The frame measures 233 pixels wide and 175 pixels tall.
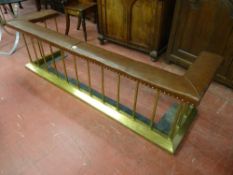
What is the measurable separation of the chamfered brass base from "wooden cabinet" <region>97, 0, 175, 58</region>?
1003 millimetres

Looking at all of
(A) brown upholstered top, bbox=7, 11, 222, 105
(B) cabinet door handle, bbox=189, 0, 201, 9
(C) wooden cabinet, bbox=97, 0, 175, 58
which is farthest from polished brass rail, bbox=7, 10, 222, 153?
(C) wooden cabinet, bbox=97, 0, 175, 58

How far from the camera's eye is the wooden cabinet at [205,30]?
5.39ft

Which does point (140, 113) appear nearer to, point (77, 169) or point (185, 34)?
point (77, 169)

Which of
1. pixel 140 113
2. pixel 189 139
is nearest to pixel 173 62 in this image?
pixel 140 113

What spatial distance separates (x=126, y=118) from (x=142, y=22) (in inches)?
48.4

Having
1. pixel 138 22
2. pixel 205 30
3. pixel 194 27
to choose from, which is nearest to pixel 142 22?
pixel 138 22

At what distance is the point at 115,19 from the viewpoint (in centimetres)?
245

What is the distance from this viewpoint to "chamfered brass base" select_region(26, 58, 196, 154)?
143cm

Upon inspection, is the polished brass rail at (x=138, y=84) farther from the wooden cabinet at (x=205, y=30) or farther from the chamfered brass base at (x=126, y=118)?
the wooden cabinet at (x=205, y=30)

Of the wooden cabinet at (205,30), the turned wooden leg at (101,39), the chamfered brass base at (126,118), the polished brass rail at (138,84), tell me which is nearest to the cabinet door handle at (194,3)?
the wooden cabinet at (205,30)

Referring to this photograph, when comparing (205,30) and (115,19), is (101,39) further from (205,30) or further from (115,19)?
(205,30)

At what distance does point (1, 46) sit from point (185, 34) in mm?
2508

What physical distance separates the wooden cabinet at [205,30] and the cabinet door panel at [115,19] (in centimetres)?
69

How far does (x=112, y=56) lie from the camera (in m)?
1.39
